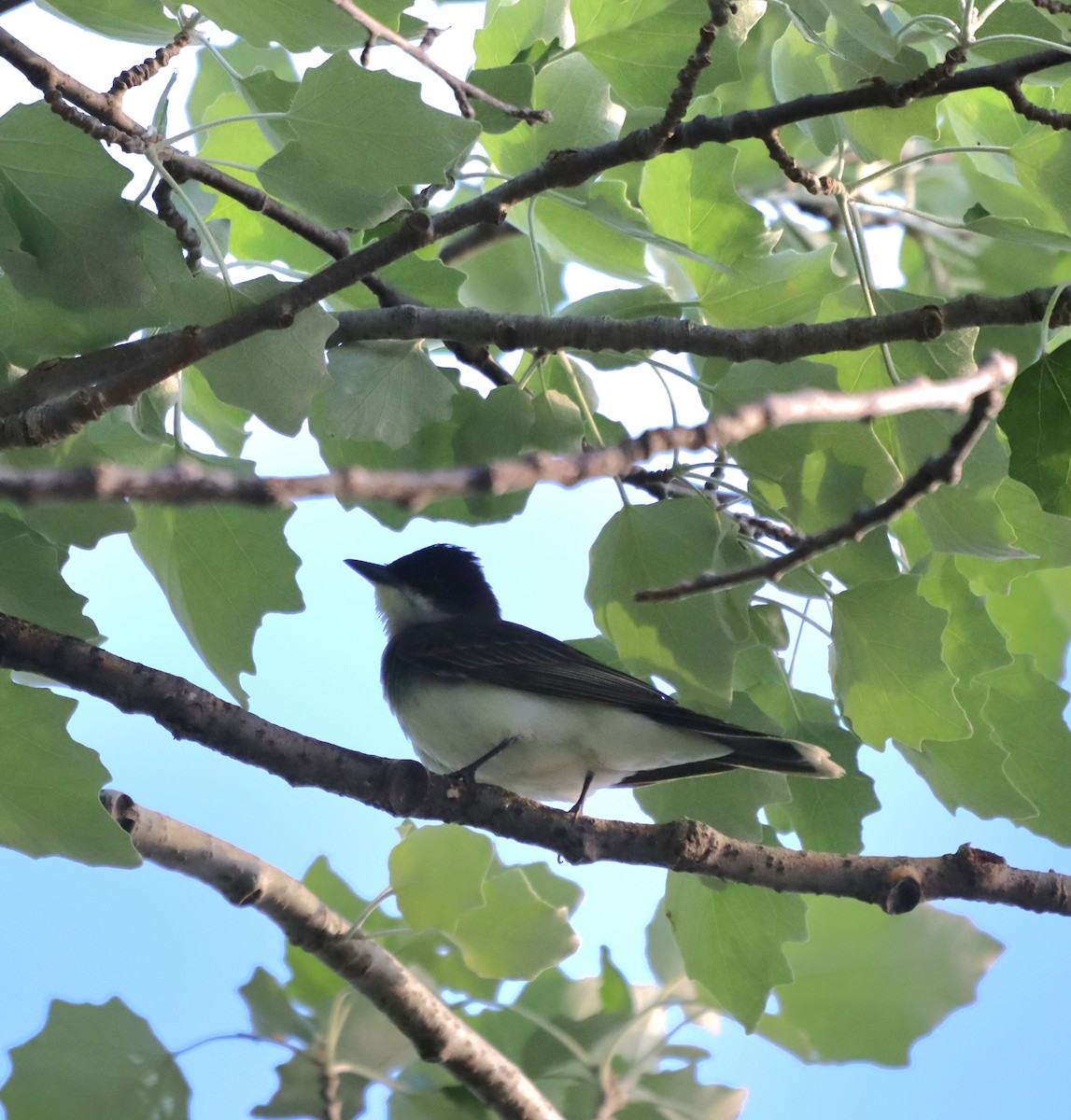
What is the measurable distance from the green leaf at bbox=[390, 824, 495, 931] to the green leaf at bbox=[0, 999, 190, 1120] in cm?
45

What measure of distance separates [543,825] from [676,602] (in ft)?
1.18

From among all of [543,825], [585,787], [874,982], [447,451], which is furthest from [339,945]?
[874,982]

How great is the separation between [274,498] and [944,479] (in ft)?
1.52

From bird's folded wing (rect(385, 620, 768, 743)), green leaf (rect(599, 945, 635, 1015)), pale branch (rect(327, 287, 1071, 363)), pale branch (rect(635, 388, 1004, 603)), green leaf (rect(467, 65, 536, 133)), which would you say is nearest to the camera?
pale branch (rect(635, 388, 1004, 603))

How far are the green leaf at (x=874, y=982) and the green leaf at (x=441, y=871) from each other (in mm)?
648

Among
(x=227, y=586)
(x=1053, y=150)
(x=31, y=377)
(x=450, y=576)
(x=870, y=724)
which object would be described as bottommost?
(x=870, y=724)

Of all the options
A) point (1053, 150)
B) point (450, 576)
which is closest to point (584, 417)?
point (1053, 150)

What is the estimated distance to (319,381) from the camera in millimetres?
1305

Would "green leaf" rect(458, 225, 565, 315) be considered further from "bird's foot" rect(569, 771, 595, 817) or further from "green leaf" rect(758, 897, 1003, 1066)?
"green leaf" rect(758, 897, 1003, 1066)

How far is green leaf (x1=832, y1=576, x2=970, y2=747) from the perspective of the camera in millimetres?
1406

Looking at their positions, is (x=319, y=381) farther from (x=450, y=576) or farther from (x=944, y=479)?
(x=450, y=576)

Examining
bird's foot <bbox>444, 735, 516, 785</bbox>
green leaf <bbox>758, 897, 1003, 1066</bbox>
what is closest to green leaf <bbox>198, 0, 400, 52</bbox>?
bird's foot <bbox>444, 735, 516, 785</bbox>

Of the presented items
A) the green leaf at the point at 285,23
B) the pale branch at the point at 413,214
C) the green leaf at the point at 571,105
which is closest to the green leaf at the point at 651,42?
the green leaf at the point at 571,105

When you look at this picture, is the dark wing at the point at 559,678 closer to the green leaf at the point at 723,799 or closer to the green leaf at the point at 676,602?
the green leaf at the point at 723,799
